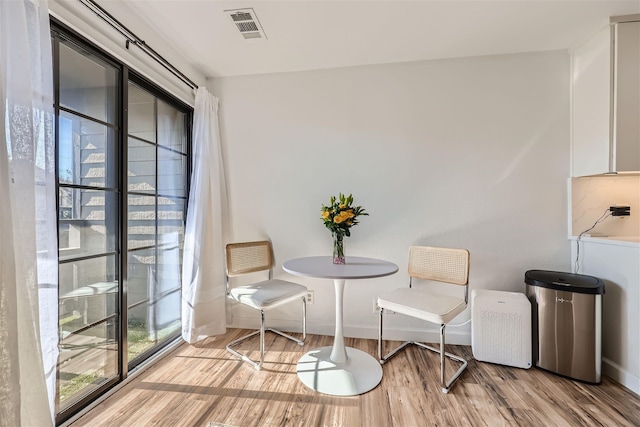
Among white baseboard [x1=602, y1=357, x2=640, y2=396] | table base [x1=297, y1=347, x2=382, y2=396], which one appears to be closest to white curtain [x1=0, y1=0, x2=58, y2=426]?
table base [x1=297, y1=347, x2=382, y2=396]

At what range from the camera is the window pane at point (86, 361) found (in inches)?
57.8

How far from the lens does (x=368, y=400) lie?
5.33 feet

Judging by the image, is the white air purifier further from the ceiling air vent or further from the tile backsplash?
the ceiling air vent

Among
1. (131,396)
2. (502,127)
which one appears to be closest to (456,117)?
(502,127)

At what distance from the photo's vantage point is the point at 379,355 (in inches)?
79.9

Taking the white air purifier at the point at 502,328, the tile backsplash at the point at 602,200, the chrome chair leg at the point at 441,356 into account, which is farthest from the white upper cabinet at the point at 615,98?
the chrome chair leg at the point at 441,356

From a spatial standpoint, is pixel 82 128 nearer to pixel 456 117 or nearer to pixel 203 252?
pixel 203 252

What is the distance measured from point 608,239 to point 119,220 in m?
3.35

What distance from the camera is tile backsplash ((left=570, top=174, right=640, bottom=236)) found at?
2135 mm

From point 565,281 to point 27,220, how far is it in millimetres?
3053

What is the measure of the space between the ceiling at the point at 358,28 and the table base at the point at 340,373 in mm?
2408

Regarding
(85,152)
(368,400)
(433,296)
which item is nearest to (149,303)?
(85,152)

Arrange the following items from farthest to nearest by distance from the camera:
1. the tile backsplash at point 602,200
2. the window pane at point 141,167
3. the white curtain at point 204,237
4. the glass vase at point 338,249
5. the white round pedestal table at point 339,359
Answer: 1. the white curtain at point 204,237
2. the tile backsplash at point 602,200
3. the glass vase at point 338,249
4. the window pane at point 141,167
5. the white round pedestal table at point 339,359

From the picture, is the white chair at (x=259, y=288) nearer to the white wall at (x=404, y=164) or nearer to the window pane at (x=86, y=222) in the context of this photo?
the white wall at (x=404, y=164)
